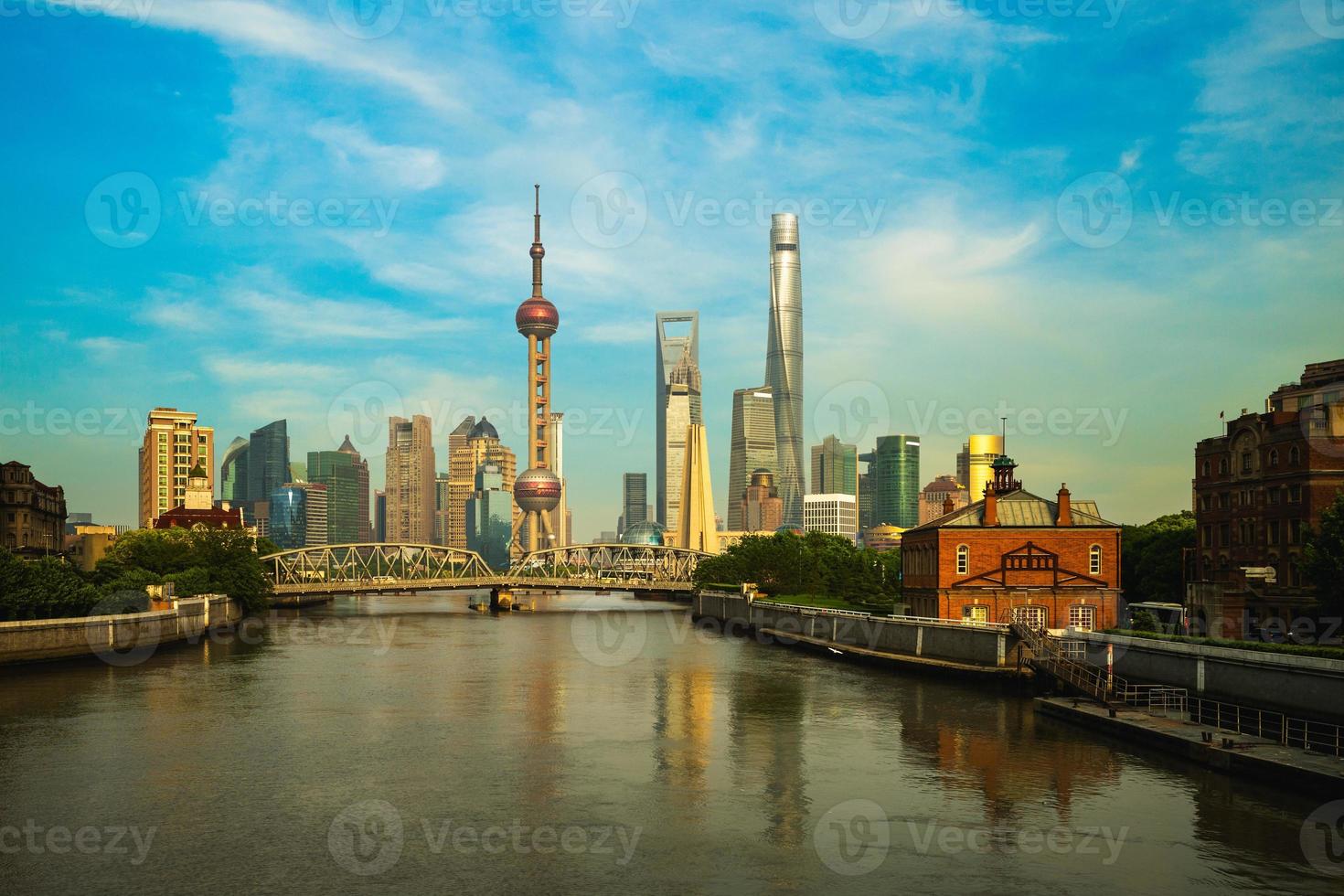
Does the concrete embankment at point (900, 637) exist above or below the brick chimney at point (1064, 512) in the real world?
below

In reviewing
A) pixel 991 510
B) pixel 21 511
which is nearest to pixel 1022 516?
pixel 991 510

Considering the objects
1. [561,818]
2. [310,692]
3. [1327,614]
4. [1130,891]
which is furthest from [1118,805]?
[310,692]

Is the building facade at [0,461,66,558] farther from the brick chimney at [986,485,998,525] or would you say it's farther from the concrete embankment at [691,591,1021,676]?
the brick chimney at [986,485,998,525]

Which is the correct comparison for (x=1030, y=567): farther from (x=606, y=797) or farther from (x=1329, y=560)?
(x=606, y=797)

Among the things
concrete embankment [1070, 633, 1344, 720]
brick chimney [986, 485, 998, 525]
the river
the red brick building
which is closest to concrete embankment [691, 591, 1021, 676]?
the river

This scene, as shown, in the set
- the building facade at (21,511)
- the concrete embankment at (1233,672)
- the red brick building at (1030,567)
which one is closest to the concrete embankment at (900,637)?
the red brick building at (1030,567)

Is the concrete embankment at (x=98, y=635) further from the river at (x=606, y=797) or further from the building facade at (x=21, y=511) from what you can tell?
the building facade at (x=21, y=511)
